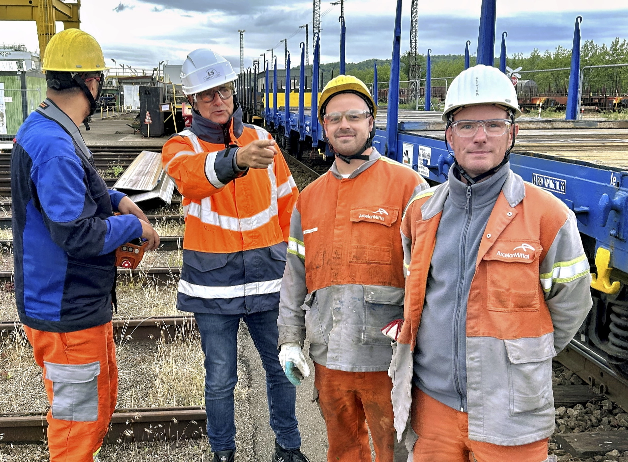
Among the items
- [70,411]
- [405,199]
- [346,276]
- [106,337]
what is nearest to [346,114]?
[405,199]

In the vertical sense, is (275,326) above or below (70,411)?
above

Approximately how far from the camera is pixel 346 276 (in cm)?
254

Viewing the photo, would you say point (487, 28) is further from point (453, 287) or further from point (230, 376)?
point (230, 376)

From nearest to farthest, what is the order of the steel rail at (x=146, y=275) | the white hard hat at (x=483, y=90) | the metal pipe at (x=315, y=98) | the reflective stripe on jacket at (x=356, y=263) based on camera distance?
the white hard hat at (x=483, y=90), the reflective stripe on jacket at (x=356, y=263), the steel rail at (x=146, y=275), the metal pipe at (x=315, y=98)

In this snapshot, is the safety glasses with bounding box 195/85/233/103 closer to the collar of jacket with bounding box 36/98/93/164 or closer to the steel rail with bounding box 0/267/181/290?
the collar of jacket with bounding box 36/98/93/164

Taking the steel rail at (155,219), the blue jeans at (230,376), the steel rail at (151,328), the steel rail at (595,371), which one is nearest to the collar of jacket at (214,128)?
the blue jeans at (230,376)

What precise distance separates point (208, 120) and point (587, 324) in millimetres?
2544

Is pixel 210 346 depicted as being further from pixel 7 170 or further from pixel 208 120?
pixel 7 170

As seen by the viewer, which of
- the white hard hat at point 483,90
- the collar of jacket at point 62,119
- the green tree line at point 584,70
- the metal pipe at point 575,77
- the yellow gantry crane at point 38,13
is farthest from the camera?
the yellow gantry crane at point 38,13

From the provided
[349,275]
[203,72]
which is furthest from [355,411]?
[203,72]

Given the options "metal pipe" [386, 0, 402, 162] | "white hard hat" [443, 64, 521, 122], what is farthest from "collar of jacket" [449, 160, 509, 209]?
"metal pipe" [386, 0, 402, 162]

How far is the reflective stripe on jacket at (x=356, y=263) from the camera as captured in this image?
2502 mm

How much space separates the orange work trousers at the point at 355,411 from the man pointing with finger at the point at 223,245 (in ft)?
2.16

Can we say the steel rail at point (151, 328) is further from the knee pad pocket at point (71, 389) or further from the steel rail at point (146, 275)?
the knee pad pocket at point (71, 389)
